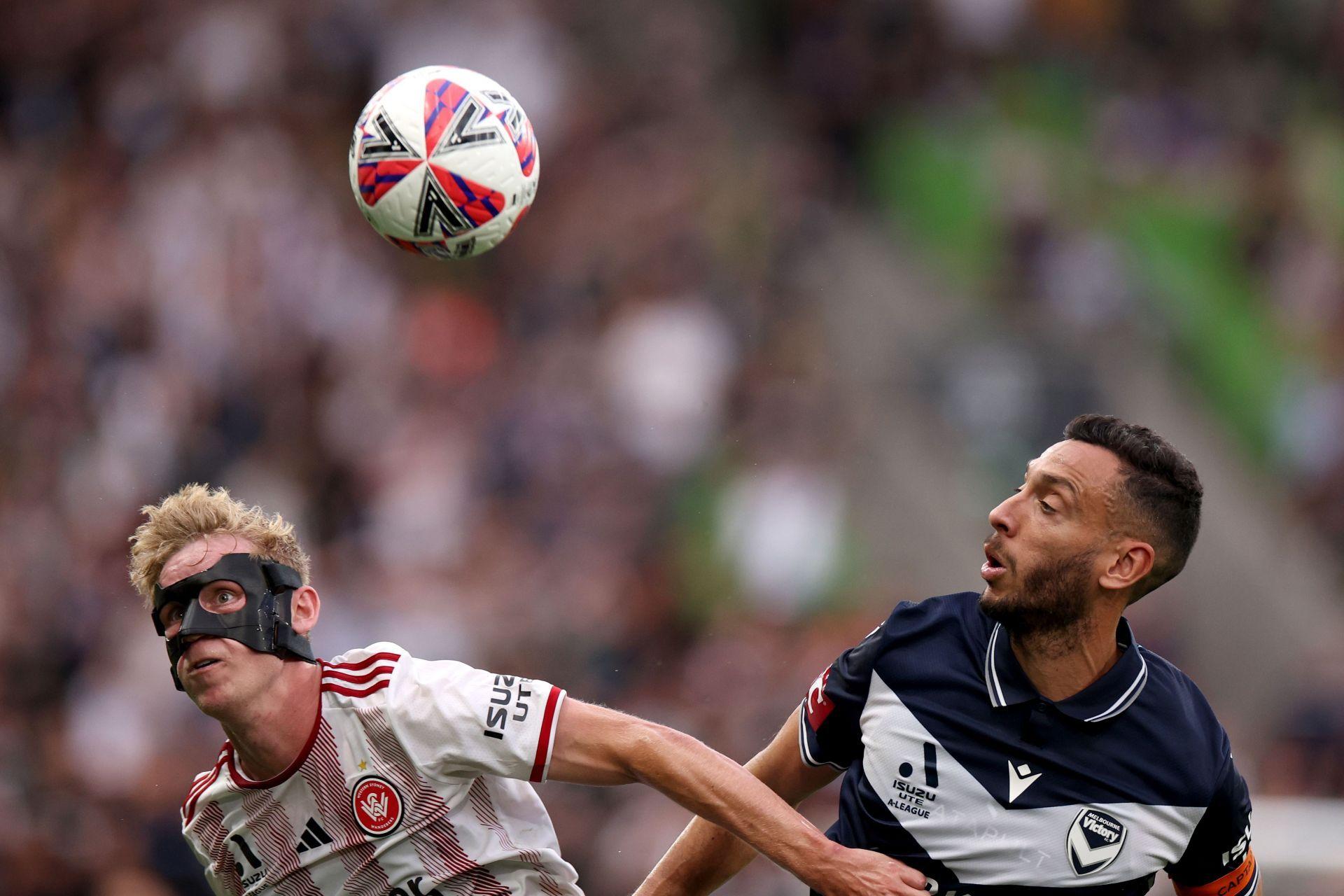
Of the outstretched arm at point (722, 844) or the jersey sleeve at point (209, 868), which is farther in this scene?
the jersey sleeve at point (209, 868)

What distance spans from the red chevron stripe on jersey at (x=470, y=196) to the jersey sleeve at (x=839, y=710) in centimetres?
195

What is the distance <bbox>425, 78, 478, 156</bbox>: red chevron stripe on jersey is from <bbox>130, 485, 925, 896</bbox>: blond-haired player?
4.90 ft

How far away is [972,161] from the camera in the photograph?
1291 cm

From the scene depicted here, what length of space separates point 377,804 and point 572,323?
7180mm

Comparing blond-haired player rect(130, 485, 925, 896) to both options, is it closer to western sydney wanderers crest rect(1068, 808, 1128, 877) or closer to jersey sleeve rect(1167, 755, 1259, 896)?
western sydney wanderers crest rect(1068, 808, 1128, 877)

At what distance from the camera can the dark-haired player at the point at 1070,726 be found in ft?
13.7

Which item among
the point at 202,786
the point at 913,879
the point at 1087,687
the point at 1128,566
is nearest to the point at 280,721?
the point at 202,786

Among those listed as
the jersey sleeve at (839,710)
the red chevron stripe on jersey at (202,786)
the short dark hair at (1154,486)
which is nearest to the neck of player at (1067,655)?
the short dark hair at (1154,486)

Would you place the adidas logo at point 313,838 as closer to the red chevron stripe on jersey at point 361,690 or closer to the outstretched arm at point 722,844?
the red chevron stripe on jersey at point 361,690

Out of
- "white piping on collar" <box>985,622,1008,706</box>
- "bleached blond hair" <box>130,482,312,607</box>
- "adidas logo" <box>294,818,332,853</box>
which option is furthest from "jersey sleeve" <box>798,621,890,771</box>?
"bleached blond hair" <box>130,482,312,607</box>

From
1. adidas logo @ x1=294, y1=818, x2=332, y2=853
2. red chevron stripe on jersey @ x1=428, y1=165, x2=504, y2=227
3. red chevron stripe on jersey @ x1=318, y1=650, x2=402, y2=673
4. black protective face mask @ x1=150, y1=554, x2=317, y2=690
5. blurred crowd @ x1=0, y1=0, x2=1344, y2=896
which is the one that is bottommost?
adidas logo @ x1=294, y1=818, x2=332, y2=853

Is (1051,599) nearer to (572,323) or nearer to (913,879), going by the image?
(913,879)

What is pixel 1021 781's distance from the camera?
4215 millimetres

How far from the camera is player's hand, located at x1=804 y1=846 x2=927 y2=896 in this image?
3998 mm
